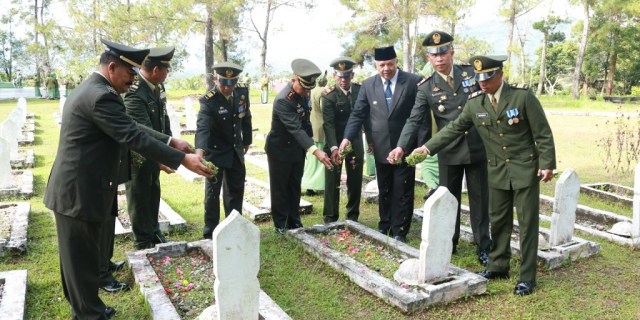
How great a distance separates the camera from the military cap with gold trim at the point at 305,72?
4.92 meters

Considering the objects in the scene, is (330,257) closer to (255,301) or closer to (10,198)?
(255,301)

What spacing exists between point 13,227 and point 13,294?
186 centimetres

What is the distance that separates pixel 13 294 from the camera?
3.64 metres

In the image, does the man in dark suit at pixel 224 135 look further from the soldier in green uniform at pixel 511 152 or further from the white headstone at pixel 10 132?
the white headstone at pixel 10 132

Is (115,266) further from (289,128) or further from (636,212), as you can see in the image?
(636,212)

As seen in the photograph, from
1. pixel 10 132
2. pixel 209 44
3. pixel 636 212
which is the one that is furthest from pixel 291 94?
pixel 209 44

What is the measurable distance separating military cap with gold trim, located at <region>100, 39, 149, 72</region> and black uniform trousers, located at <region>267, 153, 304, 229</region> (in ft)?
7.90

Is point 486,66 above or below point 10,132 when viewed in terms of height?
above

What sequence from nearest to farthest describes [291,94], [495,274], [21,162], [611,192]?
[495,274], [291,94], [611,192], [21,162]

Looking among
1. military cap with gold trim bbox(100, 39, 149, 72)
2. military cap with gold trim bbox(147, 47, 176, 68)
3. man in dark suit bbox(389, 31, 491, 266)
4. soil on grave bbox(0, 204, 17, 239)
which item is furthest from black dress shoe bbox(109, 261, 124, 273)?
man in dark suit bbox(389, 31, 491, 266)

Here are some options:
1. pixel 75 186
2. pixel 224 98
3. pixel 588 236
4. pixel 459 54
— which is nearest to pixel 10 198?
pixel 224 98

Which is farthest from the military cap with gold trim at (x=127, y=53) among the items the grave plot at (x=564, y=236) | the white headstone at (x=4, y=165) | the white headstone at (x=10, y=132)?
the white headstone at (x=10, y=132)

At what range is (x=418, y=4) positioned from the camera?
1001 inches

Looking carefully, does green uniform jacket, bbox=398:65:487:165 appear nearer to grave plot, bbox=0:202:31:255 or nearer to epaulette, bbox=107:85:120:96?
epaulette, bbox=107:85:120:96
